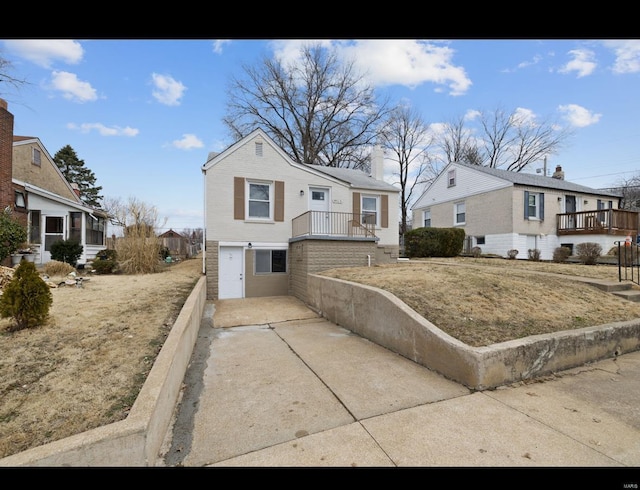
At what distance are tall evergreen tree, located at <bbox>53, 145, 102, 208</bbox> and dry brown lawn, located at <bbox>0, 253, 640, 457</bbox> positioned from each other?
41315 millimetres

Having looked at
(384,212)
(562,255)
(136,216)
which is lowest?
(562,255)

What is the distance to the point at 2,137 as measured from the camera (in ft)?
36.1

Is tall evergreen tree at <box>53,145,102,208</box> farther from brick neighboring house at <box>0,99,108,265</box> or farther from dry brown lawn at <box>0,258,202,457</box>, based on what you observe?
dry brown lawn at <box>0,258,202,457</box>

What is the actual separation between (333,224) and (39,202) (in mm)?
13719

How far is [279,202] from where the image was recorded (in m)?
11.6

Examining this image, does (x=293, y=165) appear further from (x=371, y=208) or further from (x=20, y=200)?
(x=20, y=200)

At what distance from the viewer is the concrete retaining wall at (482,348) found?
3.70 meters

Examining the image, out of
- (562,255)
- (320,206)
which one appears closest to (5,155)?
(320,206)

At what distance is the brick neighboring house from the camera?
11273 millimetres

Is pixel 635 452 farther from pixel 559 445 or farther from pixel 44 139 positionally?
pixel 44 139

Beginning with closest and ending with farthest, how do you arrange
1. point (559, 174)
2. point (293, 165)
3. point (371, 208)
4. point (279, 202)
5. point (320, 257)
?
1. point (320, 257)
2. point (279, 202)
3. point (293, 165)
4. point (371, 208)
5. point (559, 174)

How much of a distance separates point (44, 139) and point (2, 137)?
8.41 meters
